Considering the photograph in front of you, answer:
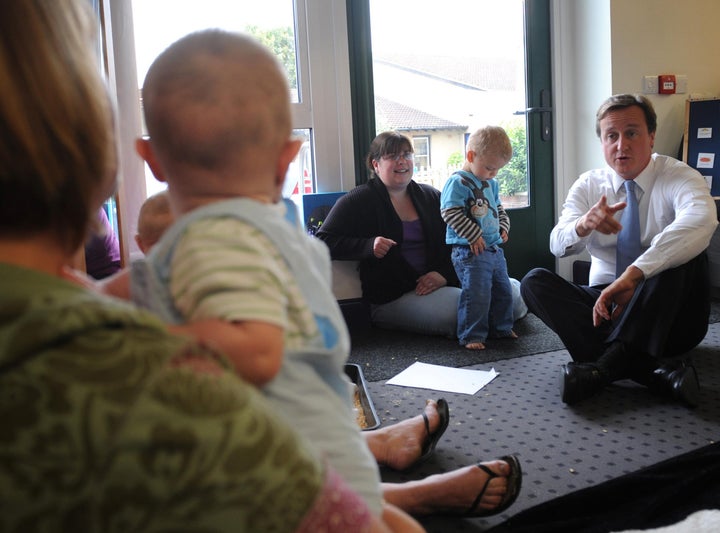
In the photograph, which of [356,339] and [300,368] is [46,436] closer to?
[300,368]

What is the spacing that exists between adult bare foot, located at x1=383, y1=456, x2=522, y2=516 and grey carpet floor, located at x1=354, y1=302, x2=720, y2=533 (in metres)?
0.05

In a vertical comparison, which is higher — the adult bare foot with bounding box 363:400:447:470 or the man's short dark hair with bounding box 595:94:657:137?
the man's short dark hair with bounding box 595:94:657:137

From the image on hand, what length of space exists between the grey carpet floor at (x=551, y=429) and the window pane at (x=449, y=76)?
70.9 inches

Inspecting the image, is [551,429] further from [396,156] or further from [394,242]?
[396,156]

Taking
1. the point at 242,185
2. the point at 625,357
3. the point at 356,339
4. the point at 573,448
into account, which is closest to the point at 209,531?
the point at 242,185

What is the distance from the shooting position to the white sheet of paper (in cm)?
221

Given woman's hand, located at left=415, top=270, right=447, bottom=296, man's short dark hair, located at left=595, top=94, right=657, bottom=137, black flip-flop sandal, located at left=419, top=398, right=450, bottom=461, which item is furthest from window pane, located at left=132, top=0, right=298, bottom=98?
black flip-flop sandal, located at left=419, top=398, right=450, bottom=461

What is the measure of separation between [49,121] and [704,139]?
13.0ft

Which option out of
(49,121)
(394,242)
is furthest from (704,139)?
(49,121)

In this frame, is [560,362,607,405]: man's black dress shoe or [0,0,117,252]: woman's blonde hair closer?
[0,0,117,252]: woman's blonde hair

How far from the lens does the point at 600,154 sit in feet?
12.3

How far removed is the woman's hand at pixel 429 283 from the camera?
3158 mm

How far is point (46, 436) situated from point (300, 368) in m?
0.32

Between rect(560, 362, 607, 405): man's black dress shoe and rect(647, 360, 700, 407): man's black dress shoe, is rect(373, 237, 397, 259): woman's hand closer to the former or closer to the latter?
rect(560, 362, 607, 405): man's black dress shoe
